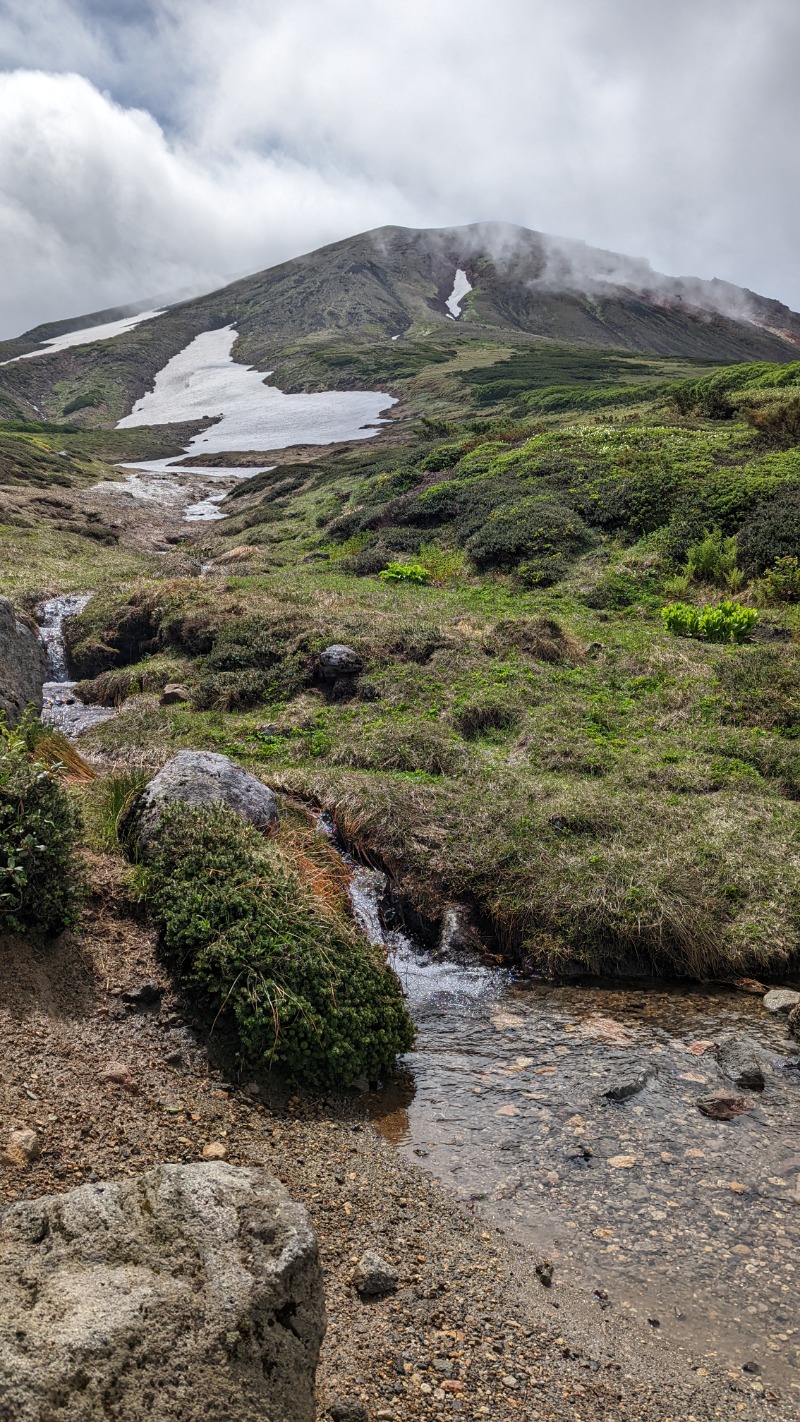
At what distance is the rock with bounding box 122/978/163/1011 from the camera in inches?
258

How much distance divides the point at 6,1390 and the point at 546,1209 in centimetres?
369

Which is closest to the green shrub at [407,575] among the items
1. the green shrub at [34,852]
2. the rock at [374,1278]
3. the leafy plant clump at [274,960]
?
the leafy plant clump at [274,960]

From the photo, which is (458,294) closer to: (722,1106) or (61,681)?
(61,681)

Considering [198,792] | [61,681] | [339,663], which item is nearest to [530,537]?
[339,663]

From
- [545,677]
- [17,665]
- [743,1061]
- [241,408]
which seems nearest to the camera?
[743,1061]

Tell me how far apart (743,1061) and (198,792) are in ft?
19.7

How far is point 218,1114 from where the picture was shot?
5602 mm

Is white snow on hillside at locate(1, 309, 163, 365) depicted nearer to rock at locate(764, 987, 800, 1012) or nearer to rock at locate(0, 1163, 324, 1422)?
rock at locate(764, 987, 800, 1012)

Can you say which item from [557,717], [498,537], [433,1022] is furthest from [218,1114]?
[498,537]

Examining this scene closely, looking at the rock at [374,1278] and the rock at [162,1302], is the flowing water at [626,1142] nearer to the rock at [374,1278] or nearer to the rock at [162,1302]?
the rock at [374,1278]

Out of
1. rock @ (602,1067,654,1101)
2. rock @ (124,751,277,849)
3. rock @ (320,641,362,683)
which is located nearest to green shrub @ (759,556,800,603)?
rock @ (320,641,362,683)

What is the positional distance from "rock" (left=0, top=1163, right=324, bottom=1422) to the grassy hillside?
18.2 ft

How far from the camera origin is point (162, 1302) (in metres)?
3.12

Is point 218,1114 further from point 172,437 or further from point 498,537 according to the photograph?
point 172,437
